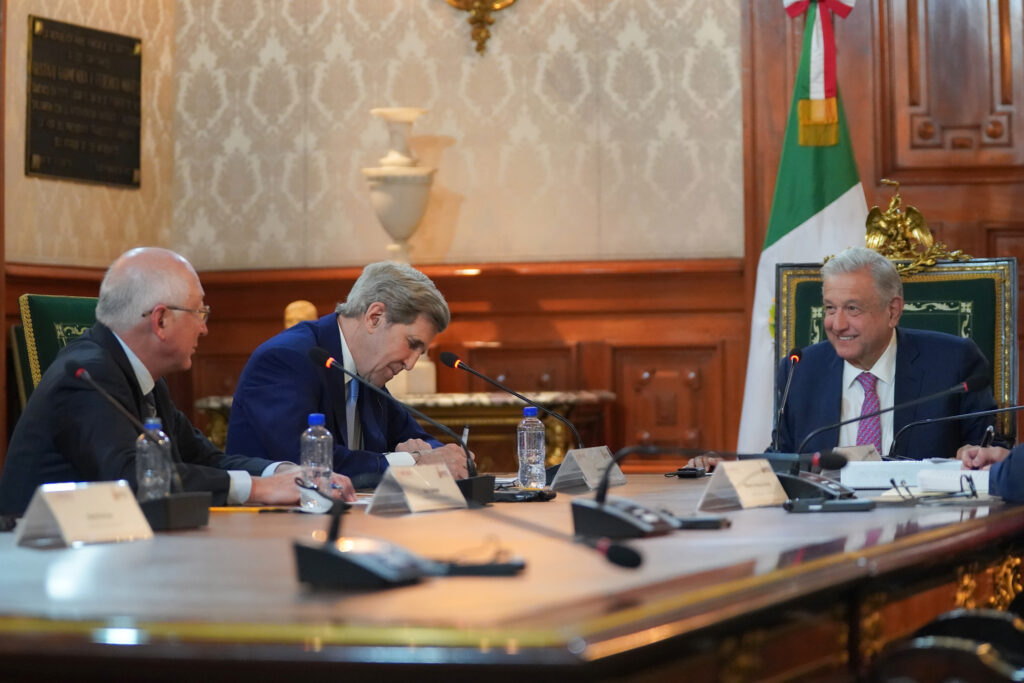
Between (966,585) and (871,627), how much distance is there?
44 centimetres

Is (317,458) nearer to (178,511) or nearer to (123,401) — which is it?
(123,401)

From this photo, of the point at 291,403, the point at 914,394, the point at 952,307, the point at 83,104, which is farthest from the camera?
the point at 83,104

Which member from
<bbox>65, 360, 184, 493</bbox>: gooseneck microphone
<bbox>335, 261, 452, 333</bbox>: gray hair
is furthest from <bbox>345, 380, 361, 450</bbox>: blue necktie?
<bbox>65, 360, 184, 493</bbox>: gooseneck microphone

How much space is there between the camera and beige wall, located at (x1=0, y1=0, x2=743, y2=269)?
612cm

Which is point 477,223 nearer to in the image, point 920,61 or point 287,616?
point 920,61

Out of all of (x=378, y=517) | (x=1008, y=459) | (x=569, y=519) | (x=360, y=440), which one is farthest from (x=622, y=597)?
(x=360, y=440)

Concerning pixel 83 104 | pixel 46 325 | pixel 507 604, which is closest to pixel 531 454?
pixel 507 604

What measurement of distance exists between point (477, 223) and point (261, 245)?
3.54 feet

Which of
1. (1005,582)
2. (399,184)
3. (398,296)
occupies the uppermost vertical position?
(399,184)

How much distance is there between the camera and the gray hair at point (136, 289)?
9.77 feet

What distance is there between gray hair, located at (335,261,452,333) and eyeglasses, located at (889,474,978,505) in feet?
4.55

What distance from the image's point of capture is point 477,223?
6305mm

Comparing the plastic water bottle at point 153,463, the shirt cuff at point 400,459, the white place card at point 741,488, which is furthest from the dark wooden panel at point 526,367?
the plastic water bottle at point 153,463

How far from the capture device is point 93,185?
6.04m
